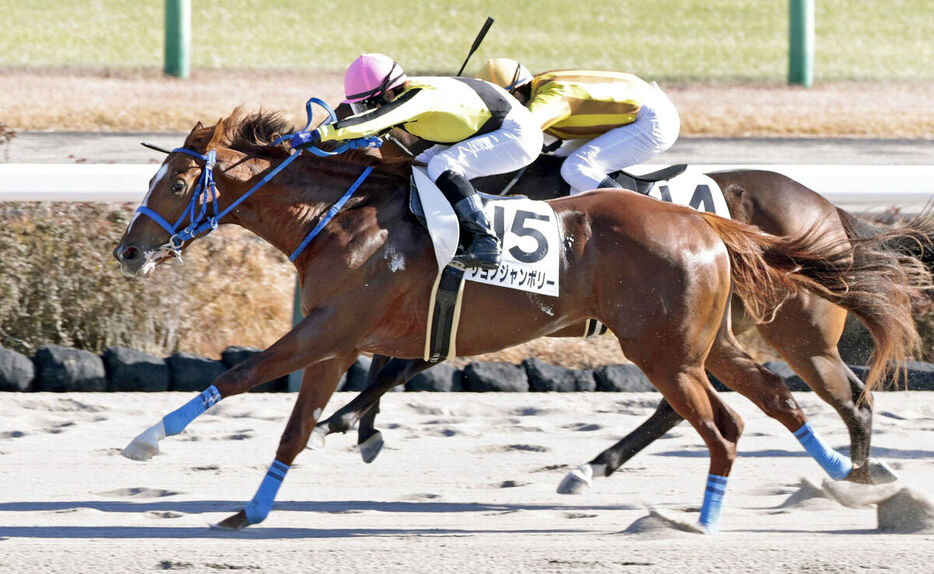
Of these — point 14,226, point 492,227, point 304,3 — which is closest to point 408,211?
point 492,227

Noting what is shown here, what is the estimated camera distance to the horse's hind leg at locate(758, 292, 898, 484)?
555 cm

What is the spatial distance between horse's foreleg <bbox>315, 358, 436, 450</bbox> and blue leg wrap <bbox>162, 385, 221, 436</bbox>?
1026 millimetres

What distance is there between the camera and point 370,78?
16.5ft

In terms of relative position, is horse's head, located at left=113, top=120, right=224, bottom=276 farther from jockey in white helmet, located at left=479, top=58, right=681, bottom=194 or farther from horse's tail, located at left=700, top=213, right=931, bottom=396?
horse's tail, located at left=700, top=213, right=931, bottom=396

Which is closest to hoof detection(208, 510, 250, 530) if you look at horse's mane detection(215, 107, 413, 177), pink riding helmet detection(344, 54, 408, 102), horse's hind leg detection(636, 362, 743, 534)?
horse's mane detection(215, 107, 413, 177)

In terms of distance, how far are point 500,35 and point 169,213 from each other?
15.5 metres

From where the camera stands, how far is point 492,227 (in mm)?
4820

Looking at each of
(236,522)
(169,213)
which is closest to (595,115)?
(169,213)

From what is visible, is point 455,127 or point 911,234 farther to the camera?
point 911,234

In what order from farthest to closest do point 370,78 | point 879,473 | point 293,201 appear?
point 879,473 < point 370,78 < point 293,201

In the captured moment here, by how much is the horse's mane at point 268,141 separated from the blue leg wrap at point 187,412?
0.96 meters

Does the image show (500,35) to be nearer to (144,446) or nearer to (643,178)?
(643,178)

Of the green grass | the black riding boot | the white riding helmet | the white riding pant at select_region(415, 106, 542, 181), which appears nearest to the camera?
the black riding boot

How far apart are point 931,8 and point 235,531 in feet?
66.4
